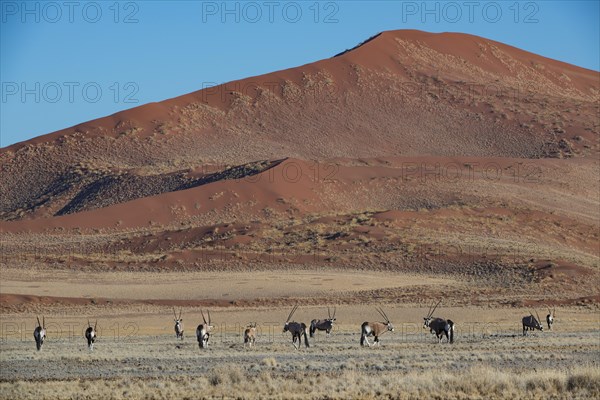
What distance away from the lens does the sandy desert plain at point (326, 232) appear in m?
28.2

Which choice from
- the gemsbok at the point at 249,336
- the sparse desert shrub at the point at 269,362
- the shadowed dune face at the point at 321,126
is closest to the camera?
the sparse desert shrub at the point at 269,362

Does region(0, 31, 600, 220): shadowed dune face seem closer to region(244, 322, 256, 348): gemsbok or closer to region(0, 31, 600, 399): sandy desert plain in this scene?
region(0, 31, 600, 399): sandy desert plain

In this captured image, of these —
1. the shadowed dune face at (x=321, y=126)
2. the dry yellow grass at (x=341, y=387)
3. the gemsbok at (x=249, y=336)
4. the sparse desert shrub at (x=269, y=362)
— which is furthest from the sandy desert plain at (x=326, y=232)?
the gemsbok at (x=249, y=336)

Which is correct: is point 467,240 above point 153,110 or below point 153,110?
below

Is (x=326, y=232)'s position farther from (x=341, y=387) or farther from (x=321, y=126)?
(x=341, y=387)

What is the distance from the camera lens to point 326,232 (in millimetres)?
76125

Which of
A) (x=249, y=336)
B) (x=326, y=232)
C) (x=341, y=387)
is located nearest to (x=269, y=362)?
(x=341, y=387)

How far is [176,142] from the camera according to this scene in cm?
11669

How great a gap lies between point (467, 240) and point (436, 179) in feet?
73.0

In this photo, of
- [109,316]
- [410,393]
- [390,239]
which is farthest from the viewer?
[390,239]

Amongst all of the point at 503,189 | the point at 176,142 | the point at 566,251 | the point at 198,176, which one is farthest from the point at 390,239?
the point at 176,142

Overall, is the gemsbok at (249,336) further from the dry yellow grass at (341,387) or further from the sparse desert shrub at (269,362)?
the dry yellow grass at (341,387)

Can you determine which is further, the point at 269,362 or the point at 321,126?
the point at 321,126

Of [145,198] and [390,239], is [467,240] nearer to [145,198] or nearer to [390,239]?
[390,239]
